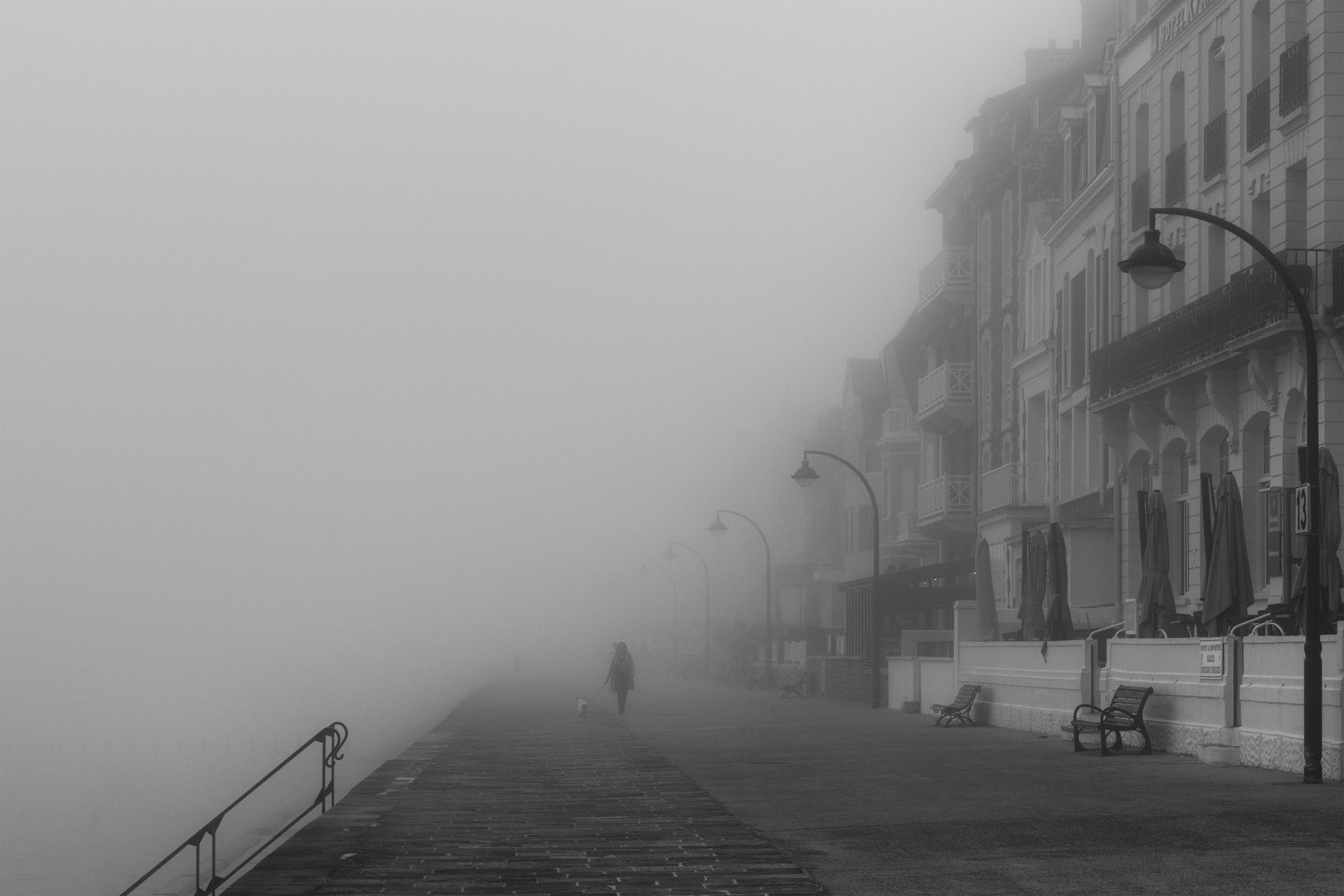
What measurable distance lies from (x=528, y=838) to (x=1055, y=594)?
15.7 metres

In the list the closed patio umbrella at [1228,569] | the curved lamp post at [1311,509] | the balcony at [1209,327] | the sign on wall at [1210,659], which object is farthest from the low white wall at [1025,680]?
the curved lamp post at [1311,509]

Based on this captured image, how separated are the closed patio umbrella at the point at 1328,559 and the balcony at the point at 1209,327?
341cm

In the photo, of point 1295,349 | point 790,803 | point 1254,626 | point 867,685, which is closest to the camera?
point 790,803

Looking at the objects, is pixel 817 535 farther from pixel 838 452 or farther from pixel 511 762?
pixel 511 762

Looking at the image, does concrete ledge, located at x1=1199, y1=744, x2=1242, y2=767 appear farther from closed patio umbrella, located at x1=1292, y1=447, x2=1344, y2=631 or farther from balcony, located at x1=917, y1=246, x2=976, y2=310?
balcony, located at x1=917, y1=246, x2=976, y2=310

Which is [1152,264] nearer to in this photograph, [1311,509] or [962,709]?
[1311,509]

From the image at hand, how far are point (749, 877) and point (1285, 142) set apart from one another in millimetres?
18084

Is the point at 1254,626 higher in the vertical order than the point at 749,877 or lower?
higher

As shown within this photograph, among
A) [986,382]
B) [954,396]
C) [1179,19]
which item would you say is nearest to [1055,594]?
[1179,19]

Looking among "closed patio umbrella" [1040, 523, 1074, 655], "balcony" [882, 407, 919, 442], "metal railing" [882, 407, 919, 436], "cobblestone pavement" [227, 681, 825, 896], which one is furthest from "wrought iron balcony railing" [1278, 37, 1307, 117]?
"metal railing" [882, 407, 919, 436]

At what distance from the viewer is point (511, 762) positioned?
73.5ft

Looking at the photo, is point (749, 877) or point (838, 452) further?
point (838, 452)

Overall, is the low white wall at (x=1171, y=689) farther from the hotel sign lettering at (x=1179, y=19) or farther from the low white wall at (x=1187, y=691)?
the hotel sign lettering at (x=1179, y=19)

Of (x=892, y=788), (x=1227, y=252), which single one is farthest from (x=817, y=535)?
(x=892, y=788)
